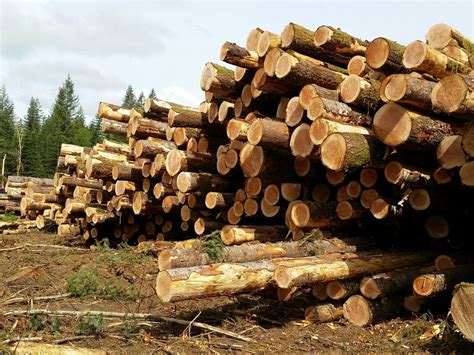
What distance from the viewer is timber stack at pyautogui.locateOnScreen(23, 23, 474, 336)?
467 centimetres

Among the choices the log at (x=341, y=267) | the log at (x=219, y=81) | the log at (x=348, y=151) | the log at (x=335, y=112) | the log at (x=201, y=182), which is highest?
the log at (x=219, y=81)

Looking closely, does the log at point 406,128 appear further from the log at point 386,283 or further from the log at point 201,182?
the log at point 201,182

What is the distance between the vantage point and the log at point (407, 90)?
14.7 ft

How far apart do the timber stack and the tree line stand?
42275 millimetres

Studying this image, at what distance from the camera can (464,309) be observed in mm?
3936

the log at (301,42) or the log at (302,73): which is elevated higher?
the log at (301,42)

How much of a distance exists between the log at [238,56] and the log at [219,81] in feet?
1.85

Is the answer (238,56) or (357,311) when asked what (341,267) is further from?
(238,56)

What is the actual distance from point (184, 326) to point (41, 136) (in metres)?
49.3

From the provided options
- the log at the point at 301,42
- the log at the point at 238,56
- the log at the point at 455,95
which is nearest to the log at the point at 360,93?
the log at the point at 301,42

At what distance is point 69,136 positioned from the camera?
57.4m

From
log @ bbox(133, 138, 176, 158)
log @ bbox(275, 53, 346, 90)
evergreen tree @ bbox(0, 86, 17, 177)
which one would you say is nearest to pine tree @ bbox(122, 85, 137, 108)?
evergreen tree @ bbox(0, 86, 17, 177)

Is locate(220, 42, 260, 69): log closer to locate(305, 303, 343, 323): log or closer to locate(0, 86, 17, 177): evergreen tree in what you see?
locate(305, 303, 343, 323): log

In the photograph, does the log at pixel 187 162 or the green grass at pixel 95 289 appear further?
the log at pixel 187 162
